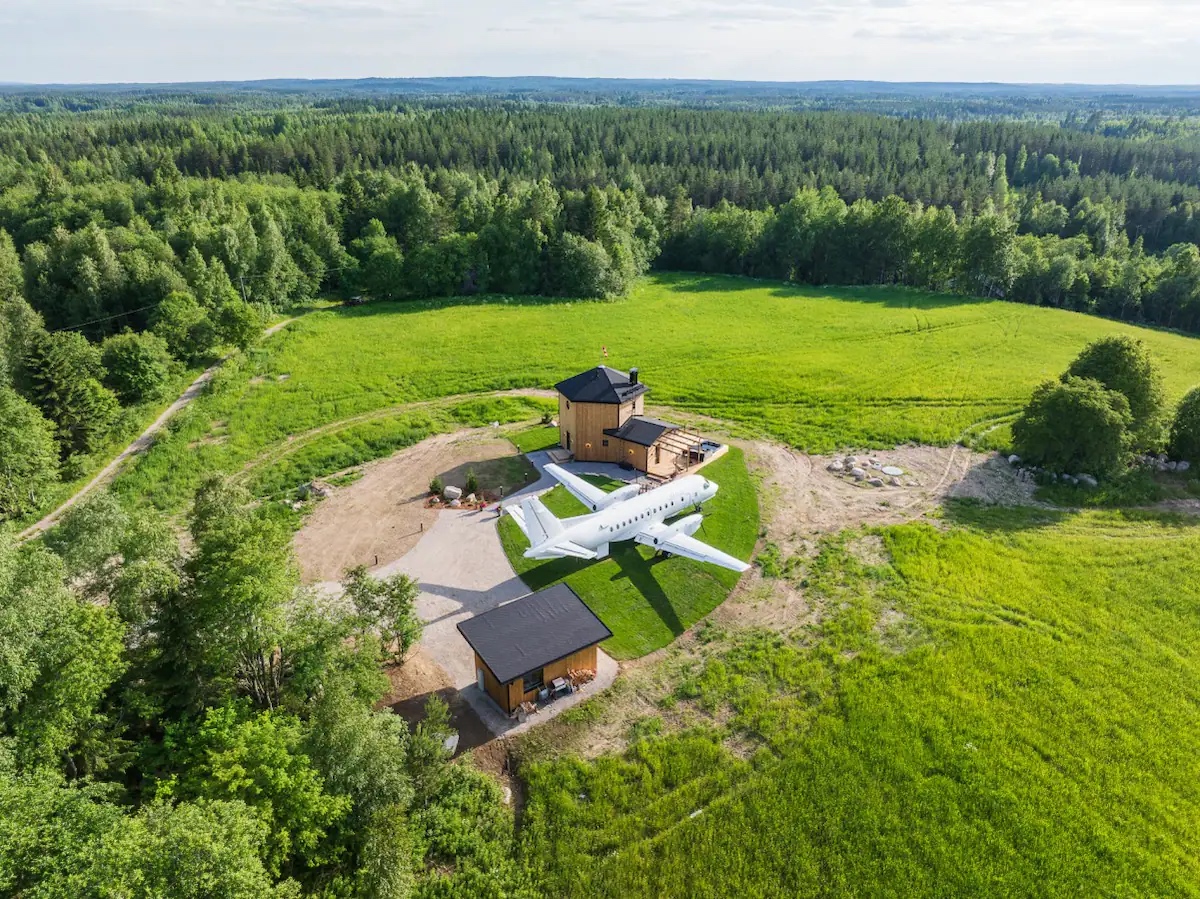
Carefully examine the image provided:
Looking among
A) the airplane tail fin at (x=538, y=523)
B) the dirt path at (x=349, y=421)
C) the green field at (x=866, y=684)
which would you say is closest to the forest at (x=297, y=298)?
the green field at (x=866, y=684)

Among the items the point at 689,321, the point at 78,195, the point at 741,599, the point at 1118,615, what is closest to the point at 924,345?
the point at 689,321

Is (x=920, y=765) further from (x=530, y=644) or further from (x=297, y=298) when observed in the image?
(x=297, y=298)

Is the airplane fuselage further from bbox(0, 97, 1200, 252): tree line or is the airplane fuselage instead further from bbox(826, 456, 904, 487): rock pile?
bbox(0, 97, 1200, 252): tree line

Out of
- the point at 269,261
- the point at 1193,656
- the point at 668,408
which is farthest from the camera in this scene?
the point at 269,261

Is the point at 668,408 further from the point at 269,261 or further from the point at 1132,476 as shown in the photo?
the point at 269,261

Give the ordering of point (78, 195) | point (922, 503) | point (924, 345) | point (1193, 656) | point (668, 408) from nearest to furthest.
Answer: point (1193, 656), point (922, 503), point (668, 408), point (924, 345), point (78, 195)

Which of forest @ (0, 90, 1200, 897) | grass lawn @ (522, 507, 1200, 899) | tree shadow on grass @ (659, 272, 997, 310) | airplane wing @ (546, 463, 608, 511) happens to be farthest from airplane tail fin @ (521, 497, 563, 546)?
tree shadow on grass @ (659, 272, 997, 310)

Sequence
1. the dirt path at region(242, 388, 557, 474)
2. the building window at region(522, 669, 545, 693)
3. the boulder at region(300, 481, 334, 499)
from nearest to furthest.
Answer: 1. the building window at region(522, 669, 545, 693)
2. the boulder at region(300, 481, 334, 499)
3. the dirt path at region(242, 388, 557, 474)
